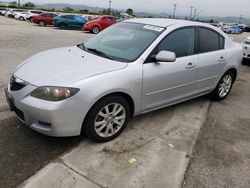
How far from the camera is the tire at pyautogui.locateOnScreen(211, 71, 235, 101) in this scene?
5191 mm

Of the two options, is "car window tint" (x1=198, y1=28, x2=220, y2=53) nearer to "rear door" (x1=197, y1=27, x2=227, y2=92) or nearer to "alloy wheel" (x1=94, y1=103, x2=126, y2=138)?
"rear door" (x1=197, y1=27, x2=227, y2=92)

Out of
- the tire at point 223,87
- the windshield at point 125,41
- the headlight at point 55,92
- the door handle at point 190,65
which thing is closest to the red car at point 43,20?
the windshield at point 125,41

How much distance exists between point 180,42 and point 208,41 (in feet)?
2.60

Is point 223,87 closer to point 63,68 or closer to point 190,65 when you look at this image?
point 190,65

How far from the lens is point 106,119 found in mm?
3416

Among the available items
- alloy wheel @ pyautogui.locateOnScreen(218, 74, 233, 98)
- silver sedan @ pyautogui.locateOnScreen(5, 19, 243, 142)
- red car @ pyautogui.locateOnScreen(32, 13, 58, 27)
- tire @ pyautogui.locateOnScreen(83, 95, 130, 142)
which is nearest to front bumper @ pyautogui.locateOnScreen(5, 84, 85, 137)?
silver sedan @ pyautogui.locateOnScreen(5, 19, 243, 142)

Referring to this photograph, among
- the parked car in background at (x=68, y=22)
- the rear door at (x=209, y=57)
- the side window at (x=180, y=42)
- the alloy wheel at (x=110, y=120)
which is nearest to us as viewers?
the alloy wheel at (x=110, y=120)

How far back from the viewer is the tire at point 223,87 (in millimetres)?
5191

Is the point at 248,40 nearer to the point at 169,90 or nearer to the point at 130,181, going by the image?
the point at 169,90

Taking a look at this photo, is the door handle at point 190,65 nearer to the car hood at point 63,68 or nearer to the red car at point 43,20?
the car hood at point 63,68

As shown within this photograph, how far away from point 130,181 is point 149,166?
36 centimetres

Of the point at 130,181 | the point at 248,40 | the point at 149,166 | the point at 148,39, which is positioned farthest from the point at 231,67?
the point at 248,40

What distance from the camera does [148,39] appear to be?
12.7 ft

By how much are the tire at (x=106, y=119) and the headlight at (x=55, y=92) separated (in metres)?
0.35
